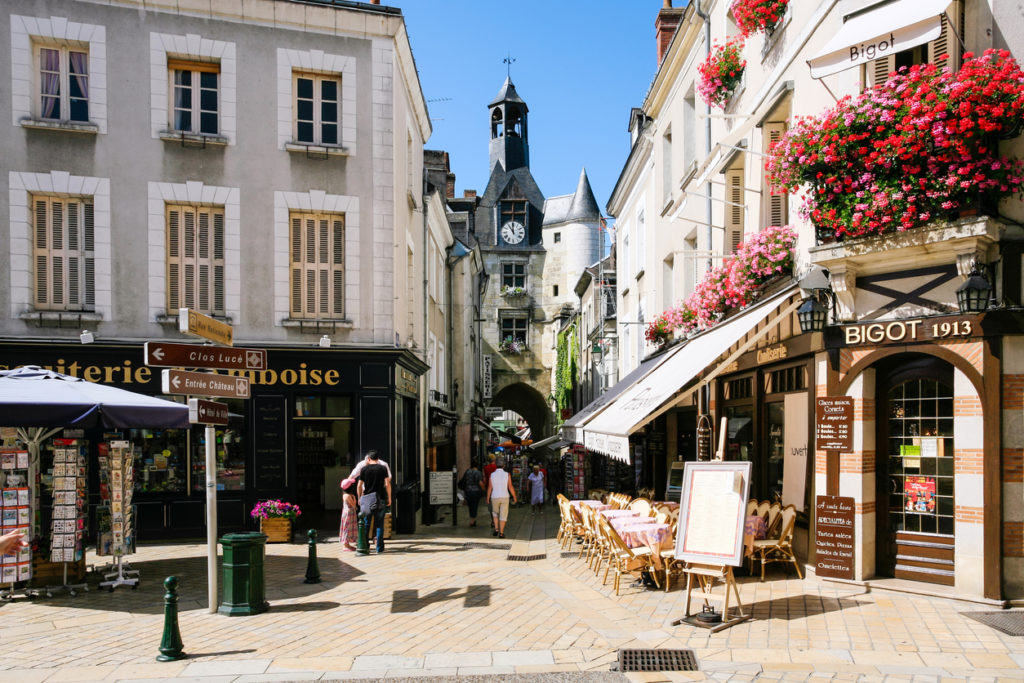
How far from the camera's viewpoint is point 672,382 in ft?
34.4

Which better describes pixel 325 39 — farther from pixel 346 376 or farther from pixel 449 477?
pixel 449 477

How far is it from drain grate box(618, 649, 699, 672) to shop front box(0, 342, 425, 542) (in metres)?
9.06

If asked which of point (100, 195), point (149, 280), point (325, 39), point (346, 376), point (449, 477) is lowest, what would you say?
point (449, 477)

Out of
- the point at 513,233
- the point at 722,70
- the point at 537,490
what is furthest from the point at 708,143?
the point at 513,233

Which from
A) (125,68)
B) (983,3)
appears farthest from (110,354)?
(983,3)

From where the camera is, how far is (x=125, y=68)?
1450cm

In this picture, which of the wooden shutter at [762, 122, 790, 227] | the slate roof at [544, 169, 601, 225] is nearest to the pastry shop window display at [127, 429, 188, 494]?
the wooden shutter at [762, 122, 790, 227]

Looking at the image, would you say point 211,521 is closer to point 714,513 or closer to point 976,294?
point 714,513

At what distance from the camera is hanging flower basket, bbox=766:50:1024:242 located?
746 cm

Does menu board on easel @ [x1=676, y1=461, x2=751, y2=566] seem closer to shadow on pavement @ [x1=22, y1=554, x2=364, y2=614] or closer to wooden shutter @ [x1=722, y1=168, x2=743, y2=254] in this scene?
shadow on pavement @ [x1=22, y1=554, x2=364, y2=614]

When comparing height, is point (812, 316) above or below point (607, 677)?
above

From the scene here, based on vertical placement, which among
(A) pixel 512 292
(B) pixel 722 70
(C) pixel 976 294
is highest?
(B) pixel 722 70

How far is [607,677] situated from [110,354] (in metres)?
11.6

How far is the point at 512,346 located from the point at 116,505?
115 feet
